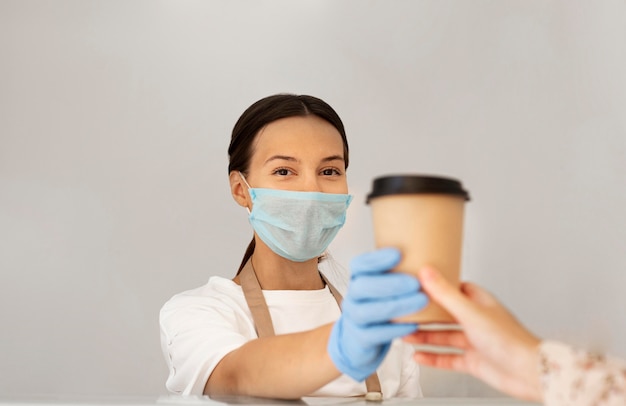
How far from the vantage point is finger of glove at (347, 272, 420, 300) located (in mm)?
840

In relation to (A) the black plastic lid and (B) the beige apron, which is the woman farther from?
(A) the black plastic lid

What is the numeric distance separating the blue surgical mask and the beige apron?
0.10m

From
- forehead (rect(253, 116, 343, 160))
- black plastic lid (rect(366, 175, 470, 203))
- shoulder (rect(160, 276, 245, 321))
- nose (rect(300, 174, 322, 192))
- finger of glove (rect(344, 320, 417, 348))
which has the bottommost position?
shoulder (rect(160, 276, 245, 321))

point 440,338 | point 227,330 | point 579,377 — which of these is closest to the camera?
point 579,377

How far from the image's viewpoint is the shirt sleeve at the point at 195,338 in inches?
52.2

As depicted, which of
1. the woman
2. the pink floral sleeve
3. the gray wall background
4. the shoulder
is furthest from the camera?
the gray wall background

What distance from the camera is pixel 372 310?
88 cm

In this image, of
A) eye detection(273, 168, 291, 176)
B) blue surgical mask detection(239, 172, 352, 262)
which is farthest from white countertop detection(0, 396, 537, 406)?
eye detection(273, 168, 291, 176)

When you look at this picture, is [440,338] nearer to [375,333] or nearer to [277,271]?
[375,333]

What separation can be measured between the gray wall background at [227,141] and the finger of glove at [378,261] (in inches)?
61.5

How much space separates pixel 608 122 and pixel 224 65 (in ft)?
5.09

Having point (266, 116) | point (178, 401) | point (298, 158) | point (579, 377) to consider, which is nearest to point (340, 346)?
point (178, 401)

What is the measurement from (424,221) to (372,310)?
137 mm

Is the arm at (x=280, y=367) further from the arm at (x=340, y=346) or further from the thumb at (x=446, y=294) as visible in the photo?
the thumb at (x=446, y=294)
